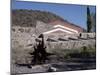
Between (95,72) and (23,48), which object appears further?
(95,72)

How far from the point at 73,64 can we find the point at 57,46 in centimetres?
28

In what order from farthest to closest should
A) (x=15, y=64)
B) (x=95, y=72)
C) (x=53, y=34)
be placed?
1. (x=95, y=72)
2. (x=53, y=34)
3. (x=15, y=64)

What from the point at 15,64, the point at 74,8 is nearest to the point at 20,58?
the point at 15,64

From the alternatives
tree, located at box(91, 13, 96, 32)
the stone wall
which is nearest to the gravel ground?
the stone wall

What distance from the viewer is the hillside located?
244 cm

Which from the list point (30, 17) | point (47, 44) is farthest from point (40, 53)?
point (30, 17)

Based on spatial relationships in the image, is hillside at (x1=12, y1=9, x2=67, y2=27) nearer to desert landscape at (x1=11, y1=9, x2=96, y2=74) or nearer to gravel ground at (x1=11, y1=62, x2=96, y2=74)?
desert landscape at (x1=11, y1=9, x2=96, y2=74)

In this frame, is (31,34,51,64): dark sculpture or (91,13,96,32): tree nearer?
(31,34,51,64): dark sculpture

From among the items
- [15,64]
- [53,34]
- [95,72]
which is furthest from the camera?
[95,72]

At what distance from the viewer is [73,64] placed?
2.65m

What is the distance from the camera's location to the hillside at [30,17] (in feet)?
8.00

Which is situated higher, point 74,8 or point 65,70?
point 74,8

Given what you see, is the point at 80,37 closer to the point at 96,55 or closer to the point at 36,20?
the point at 96,55

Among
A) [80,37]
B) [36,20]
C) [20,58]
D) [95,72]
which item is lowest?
[95,72]
